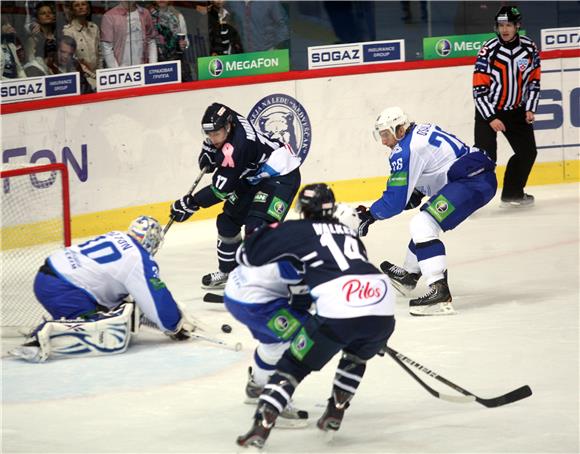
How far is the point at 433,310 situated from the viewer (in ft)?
21.1

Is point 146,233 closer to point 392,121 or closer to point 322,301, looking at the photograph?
point 392,121

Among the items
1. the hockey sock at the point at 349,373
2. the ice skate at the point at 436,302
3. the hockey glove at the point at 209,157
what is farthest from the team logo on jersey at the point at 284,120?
the hockey sock at the point at 349,373

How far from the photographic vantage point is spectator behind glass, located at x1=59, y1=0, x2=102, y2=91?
8445 millimetres

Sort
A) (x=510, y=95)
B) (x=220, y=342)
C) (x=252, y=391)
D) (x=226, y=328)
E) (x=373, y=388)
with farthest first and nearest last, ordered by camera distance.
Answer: (x=510, y=95)
(x=226, y=328)
(x=220, y=342)
(x=373, y=388)
(x=252, y=391)

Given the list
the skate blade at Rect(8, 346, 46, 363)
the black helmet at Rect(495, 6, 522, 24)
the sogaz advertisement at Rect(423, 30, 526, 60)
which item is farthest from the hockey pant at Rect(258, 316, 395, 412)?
the sogaz advertisement at Rect(423, 30, 526, 60)

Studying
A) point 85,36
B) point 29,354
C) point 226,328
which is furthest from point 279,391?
point 85,36

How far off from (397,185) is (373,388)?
1.51m

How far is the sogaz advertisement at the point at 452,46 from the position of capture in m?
9.49

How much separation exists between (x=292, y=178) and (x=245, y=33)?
2.70m

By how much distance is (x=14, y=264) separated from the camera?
21.1ft

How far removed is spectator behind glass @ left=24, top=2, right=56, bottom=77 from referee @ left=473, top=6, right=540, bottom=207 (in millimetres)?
2874

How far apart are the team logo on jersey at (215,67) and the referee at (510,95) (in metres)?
1.75

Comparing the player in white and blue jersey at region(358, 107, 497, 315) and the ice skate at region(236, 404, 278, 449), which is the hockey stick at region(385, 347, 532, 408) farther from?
the player in white and blue jersey at region(358, 107, 497, 315)

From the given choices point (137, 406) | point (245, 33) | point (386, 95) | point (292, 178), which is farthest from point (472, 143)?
point (137, 406)
